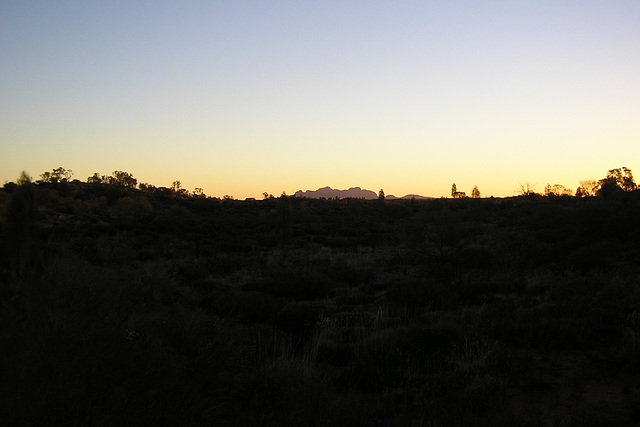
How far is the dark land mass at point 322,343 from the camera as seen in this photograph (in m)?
3.57

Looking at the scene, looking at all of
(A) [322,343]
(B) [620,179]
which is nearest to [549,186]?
(B) [620,179]

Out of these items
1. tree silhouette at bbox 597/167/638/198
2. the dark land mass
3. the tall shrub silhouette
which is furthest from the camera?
tree silhouette at bbox 597/167/638/198

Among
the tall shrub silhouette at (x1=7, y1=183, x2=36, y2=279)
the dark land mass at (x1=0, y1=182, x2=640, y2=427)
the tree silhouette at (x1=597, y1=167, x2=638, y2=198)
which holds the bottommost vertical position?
the dark land mass at (x1=0, y1=182, x2=640, y2=427)

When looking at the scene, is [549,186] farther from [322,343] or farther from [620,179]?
[322,343]

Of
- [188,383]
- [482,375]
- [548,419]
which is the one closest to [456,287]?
[482,375]

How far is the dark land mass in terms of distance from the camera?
141 inches

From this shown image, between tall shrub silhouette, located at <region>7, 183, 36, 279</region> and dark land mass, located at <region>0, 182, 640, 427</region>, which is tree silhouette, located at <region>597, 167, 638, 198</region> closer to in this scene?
dark land mass, located at <region>0, 182, 640, 427</region>

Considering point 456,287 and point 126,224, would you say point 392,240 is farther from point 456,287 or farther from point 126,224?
point 126,224

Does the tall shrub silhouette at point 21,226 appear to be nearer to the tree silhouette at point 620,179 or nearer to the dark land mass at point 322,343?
the dark land mass at point 322,343

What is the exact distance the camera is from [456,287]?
1271cm

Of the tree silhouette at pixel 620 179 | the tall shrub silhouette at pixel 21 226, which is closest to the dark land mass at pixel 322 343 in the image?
the tall shrub silhouette at pixel 21 226

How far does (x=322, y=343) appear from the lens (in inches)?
311

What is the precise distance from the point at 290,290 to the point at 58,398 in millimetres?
9981

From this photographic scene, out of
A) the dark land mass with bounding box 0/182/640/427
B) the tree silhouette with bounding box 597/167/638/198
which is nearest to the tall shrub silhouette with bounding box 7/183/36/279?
the dark land mass with bounding box 0/182/640/427
